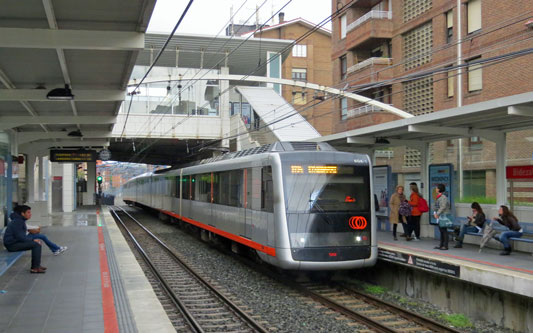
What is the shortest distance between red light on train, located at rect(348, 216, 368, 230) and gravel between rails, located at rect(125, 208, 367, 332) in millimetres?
1725

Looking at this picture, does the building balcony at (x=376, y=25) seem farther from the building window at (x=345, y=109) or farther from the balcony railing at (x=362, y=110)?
the building window at (x=345, y=109)

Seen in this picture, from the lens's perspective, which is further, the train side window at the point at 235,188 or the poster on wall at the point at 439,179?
the train side window at the point at 235,188

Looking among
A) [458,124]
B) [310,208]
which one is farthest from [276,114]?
[310,208]

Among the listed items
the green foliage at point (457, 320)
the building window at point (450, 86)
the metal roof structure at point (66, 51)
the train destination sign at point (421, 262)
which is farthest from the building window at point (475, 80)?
the green foliage at point (457, 320)

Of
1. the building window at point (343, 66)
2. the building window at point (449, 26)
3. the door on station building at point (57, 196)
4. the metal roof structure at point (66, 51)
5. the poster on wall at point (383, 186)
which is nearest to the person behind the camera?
the metal roof structure at point (66, 51)

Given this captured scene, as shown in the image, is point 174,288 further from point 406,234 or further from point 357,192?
point 406,234

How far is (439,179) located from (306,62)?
150ft

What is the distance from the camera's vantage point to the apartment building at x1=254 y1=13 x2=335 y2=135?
5553 centimetres

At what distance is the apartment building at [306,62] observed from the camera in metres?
55.5

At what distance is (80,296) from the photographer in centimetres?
795

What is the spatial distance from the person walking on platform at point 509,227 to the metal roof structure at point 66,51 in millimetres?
7730

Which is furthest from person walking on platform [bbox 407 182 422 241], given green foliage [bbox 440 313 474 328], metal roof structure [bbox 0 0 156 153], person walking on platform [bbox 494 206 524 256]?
metal roof structure [bbox 0 0 156 153]

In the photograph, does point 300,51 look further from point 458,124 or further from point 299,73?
point 458,124

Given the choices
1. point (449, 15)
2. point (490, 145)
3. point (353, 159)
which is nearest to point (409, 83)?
point (449, 15)
